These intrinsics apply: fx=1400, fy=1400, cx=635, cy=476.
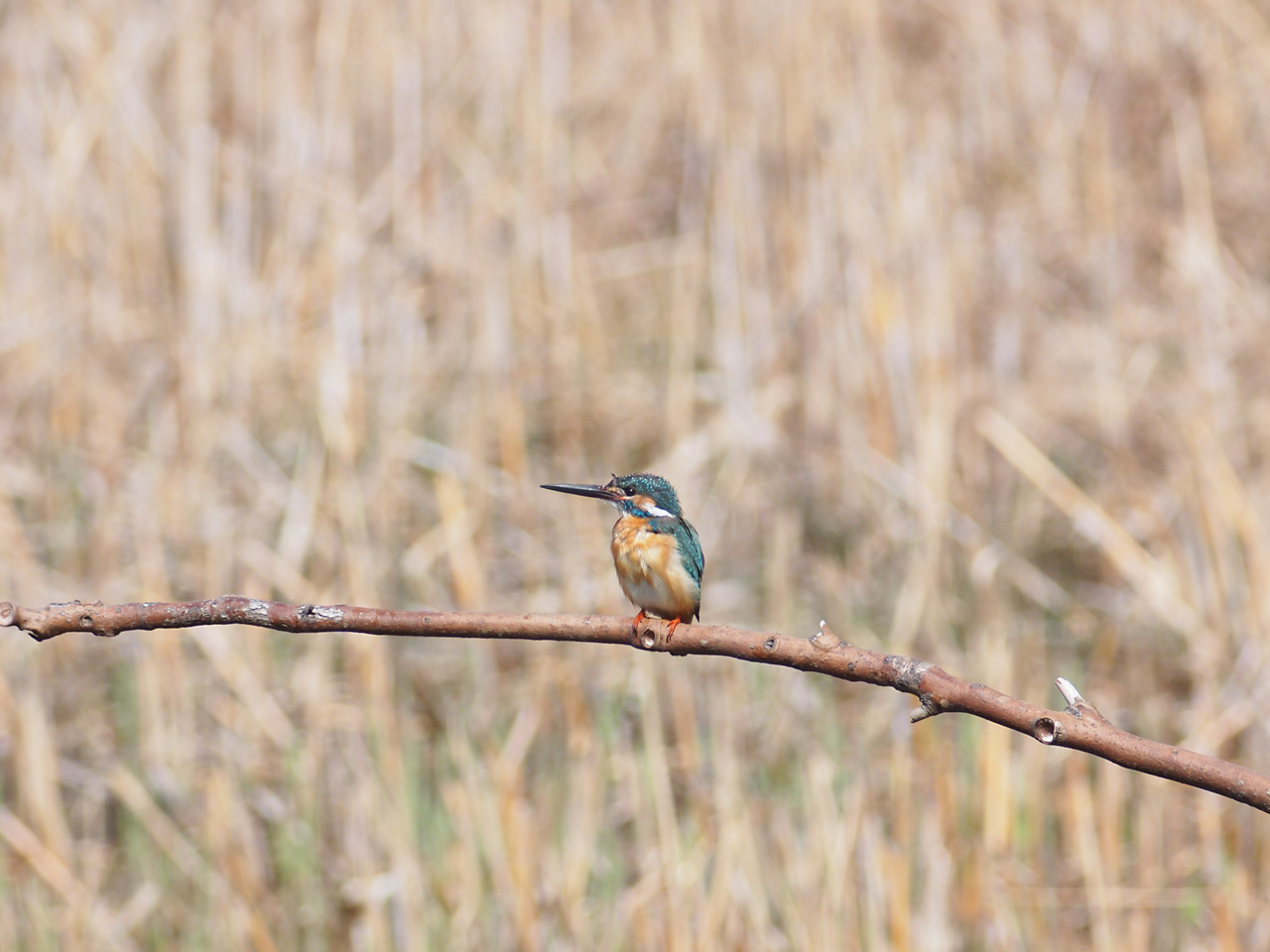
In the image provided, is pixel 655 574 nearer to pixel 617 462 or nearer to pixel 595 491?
pixel 595 491

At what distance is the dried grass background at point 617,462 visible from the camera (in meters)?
3.87

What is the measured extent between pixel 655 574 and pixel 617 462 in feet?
8.55

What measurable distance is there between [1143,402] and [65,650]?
12.6 ft

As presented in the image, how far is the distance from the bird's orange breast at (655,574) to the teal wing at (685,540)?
2 centimetres

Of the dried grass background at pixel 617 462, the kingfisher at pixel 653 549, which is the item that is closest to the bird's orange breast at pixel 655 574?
the kingfisher at pixel 653 549

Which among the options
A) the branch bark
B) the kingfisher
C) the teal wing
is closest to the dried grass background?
the teal wing

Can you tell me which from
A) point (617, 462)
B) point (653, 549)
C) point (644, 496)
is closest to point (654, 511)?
point (644, 496)

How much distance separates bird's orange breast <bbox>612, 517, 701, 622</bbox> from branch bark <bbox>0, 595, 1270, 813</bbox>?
3.05 feet

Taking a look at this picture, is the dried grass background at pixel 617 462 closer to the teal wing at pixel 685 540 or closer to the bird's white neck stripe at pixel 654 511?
the teal wing at pixel 685 540

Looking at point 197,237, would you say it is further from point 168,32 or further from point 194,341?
point 168,32

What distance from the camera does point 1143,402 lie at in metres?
5.09

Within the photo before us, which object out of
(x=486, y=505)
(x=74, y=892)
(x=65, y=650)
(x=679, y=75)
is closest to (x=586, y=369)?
(x=486, y=505)

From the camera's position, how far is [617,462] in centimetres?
510

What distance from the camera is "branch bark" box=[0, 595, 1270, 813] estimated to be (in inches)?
52.7
